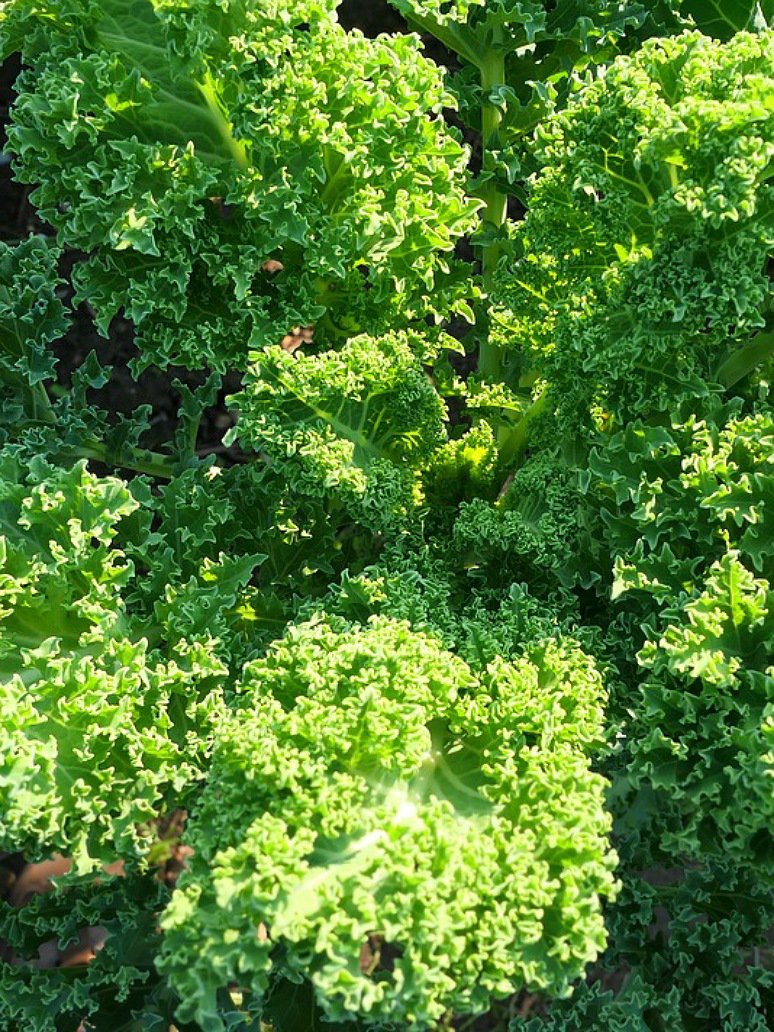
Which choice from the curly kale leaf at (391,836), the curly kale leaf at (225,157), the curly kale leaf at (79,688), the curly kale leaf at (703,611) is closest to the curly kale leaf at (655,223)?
the curly kale leaf at (703,611)

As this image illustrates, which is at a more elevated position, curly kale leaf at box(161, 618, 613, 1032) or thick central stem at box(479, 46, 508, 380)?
thick central stem at box(479, 46, 508, 380)

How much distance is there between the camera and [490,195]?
4.06 m

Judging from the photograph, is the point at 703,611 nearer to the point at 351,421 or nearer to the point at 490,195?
the point at 351,421

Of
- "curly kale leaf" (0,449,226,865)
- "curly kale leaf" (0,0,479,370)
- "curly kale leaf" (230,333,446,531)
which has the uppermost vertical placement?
"curly kale leaf" (0,0,479,370)

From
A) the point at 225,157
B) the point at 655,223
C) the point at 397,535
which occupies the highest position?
the point at 655,223

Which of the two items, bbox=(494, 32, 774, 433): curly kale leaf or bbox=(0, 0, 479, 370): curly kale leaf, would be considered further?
bbox=(0, 0, 479, 370): curly kale leaf

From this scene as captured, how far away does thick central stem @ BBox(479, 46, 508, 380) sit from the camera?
3.83 metres

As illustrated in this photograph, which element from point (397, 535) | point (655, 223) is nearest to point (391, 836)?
point (397, 535)

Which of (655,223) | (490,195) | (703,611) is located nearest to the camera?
(703,611)

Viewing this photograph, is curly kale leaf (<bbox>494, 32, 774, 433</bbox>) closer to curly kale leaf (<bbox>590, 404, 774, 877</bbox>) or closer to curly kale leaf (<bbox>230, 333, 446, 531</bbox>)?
curly kale leaf (<bbox>590, 404, 774, 877</bbox>)

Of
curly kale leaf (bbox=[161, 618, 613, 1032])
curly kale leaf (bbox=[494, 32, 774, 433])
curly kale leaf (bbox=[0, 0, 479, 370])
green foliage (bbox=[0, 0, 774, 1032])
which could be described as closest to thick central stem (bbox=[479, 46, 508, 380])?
green foliage (bbox=[0, 0, 774, 1032])

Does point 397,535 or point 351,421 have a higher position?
point 351,421

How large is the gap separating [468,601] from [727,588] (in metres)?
1.04

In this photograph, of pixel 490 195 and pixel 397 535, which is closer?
pixel 397 535
